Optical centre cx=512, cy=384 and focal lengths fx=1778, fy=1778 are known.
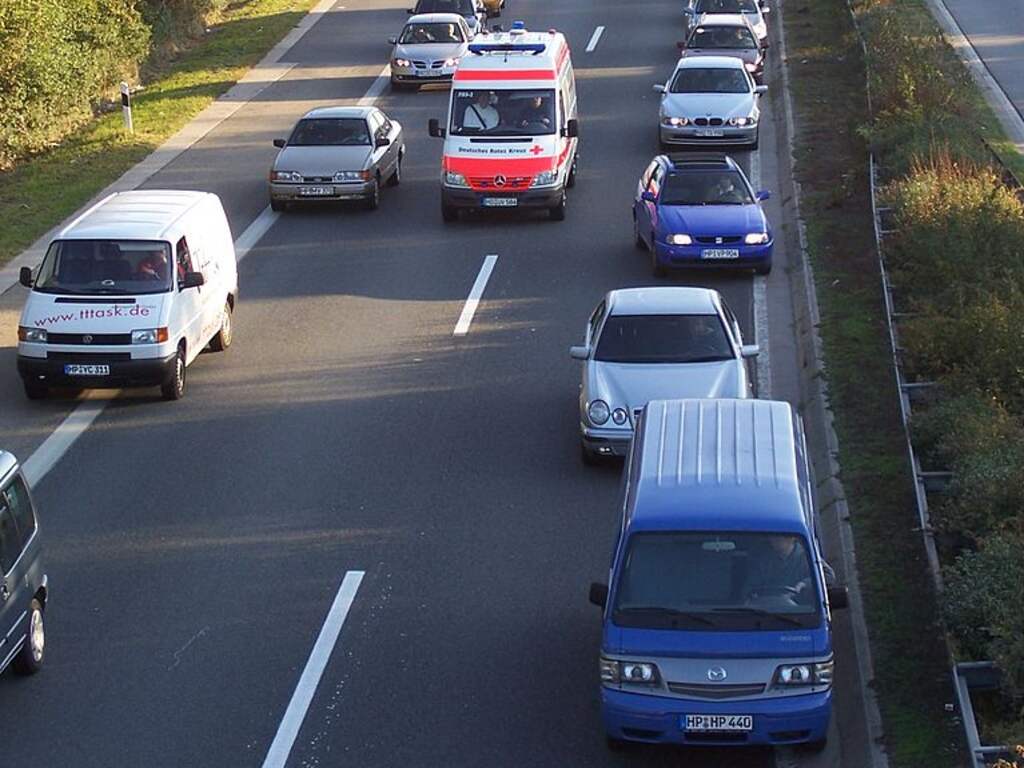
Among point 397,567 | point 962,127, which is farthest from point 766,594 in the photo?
point 962,127

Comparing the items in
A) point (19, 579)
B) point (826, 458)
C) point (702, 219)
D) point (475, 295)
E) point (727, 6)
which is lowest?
point (727, 6)

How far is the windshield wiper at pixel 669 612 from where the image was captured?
11305mm

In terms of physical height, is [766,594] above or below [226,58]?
above

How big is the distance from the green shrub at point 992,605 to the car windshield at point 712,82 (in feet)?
65.5

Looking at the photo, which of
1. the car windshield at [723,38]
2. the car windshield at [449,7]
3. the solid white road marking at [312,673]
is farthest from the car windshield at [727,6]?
the solid white road marking at [312,673]

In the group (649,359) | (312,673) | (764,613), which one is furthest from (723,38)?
(764,613)

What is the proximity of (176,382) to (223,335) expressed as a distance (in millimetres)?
2091

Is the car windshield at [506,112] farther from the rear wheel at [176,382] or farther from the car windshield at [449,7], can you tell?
the car windshield at [449,7]

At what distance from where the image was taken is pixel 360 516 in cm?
1620

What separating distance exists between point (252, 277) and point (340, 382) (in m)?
5.47

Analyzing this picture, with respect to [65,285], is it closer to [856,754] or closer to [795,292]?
[795,292]

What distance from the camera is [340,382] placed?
66.8ft

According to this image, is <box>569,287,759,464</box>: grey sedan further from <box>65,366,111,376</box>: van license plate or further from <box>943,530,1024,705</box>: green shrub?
<box>65,366,111,376</box>: van license plate

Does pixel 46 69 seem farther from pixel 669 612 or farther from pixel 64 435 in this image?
pixel 669 612
